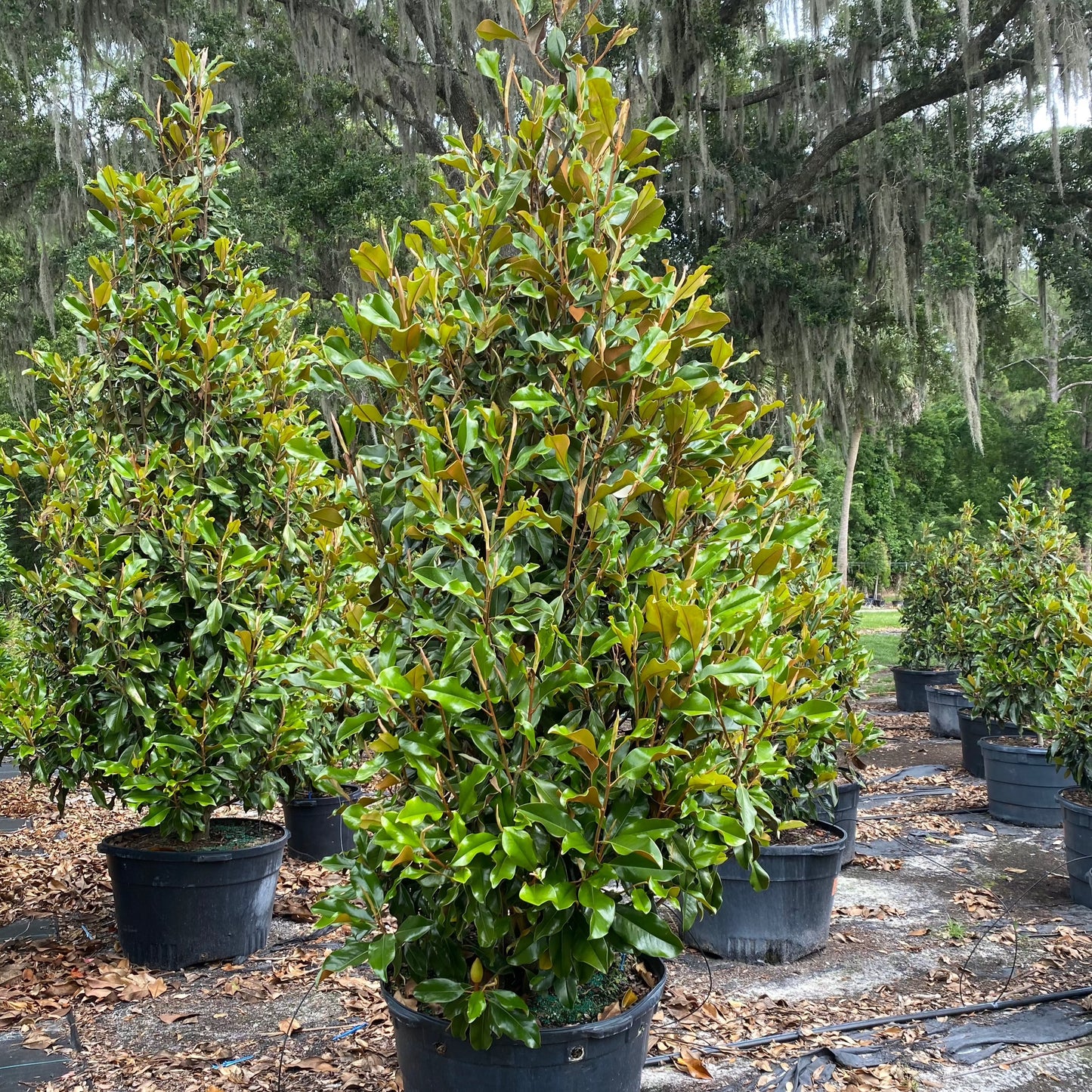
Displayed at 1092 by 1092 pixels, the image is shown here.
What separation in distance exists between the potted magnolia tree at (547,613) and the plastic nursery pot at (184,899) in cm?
156

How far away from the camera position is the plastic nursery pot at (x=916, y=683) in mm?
10242

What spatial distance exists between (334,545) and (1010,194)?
888cm

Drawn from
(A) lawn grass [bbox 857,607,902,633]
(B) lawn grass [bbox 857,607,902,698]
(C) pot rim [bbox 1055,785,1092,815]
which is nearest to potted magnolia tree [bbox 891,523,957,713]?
(B) lawn grass [bbox 857,607,902,698]

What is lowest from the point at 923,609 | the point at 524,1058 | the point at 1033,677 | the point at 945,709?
the point at 945,709

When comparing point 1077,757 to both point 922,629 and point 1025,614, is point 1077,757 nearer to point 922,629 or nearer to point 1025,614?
point 1025,614

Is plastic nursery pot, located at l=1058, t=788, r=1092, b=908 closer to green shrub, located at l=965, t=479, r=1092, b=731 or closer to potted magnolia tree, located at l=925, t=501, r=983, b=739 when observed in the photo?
green shrub, located at l=965, t=479, r=1092, b=731

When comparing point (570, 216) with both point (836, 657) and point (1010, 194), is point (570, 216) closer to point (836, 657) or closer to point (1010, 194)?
point (836, 657)

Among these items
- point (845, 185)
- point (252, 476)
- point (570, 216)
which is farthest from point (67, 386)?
point (845, 185)

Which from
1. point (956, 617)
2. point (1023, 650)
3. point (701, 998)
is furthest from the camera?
point (956, 617)

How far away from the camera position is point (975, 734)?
7137mm

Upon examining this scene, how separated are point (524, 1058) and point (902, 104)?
10211mm

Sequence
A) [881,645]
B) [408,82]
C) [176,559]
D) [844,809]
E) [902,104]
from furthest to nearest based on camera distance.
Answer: [881,645] < [408,82] < [902,104] < [844,809] < [176,559]

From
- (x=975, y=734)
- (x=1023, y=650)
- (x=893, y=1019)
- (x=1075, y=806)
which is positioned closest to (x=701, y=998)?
(x=893, y=1019)

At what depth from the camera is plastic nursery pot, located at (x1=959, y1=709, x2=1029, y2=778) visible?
695 cm
